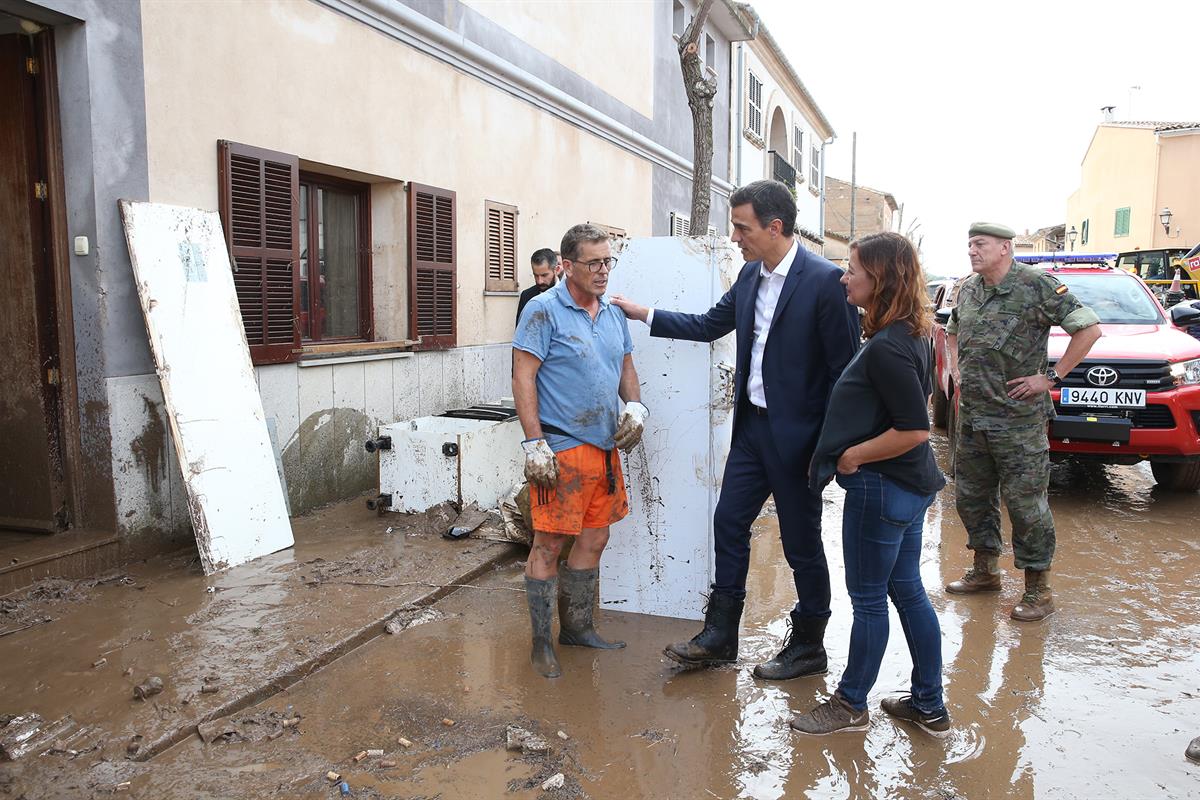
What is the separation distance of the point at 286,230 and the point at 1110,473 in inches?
288

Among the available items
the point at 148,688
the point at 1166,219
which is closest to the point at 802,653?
the point at 148,688

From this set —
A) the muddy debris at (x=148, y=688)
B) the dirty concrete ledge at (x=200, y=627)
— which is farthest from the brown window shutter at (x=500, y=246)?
the muddy debris at (x=148, y=688)

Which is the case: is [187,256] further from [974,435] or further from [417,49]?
[974,435]

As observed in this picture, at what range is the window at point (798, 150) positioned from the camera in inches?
1010

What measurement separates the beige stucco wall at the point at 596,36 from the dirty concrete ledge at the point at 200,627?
5250 millimetres

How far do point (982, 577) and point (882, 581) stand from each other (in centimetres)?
204

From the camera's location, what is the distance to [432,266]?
300 inches

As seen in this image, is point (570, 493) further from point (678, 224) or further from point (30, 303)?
point (678, 224)

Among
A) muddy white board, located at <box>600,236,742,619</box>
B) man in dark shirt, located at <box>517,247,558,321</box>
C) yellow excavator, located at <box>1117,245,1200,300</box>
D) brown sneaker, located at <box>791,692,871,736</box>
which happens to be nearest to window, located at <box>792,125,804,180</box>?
yellow excavator, located at <box>1117,245,1200,300</box>

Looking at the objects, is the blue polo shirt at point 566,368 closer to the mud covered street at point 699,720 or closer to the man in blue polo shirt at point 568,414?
the man in blue polo shirt at point 568,414

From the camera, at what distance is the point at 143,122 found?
16.2 feet

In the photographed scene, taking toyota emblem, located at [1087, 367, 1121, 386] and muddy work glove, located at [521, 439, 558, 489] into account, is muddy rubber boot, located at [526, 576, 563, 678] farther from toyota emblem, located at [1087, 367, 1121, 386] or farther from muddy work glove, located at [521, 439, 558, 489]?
toyota emblem, located at [1087, 367, 1121, 386]

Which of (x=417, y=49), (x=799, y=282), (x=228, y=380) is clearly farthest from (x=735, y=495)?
(x=417, y=49)

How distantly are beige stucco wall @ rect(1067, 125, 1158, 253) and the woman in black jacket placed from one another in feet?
122
